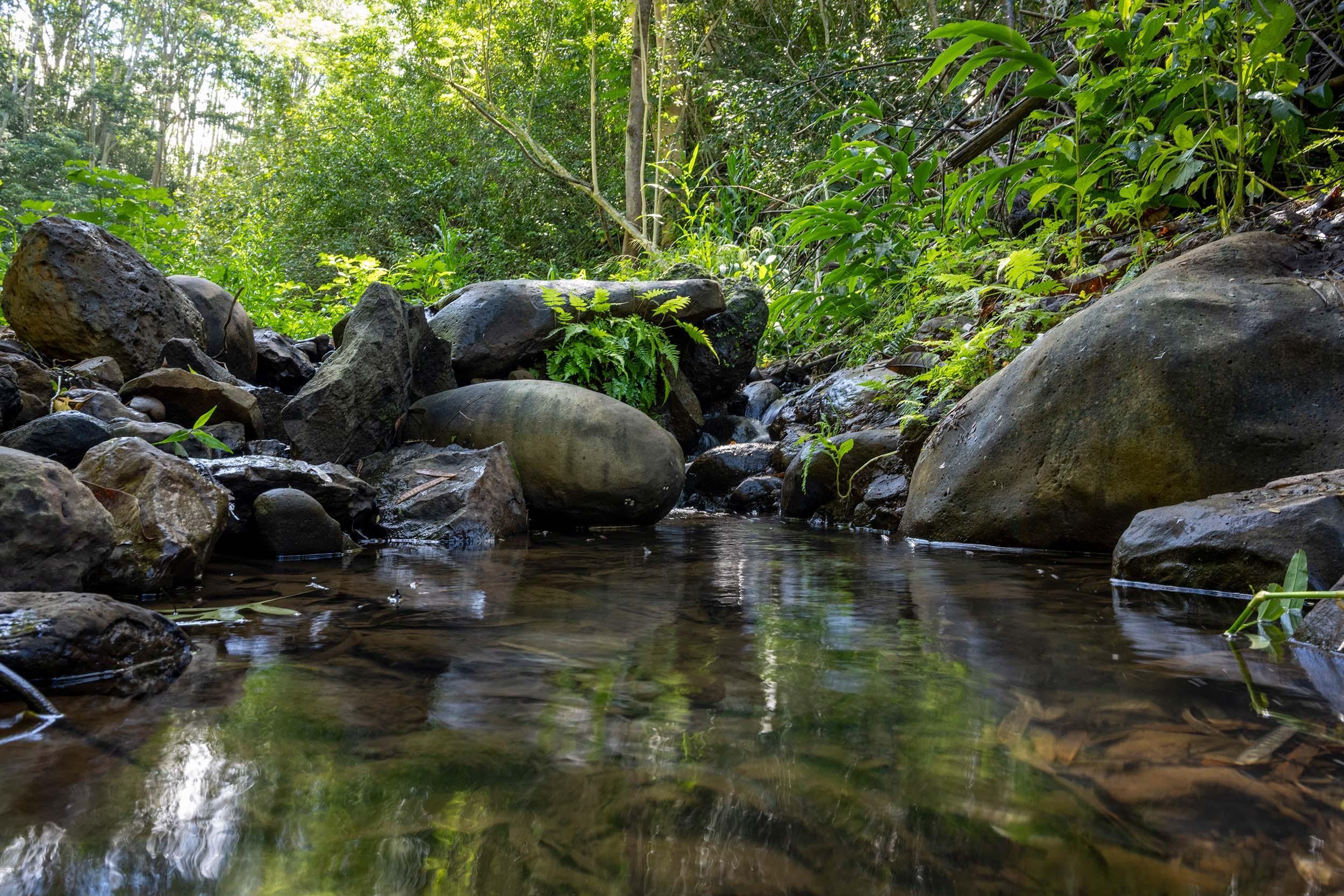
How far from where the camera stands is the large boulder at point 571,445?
5.28m

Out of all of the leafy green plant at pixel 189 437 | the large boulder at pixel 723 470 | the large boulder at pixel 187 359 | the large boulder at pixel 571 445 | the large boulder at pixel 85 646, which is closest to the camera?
the large boulder at pixel 85 646

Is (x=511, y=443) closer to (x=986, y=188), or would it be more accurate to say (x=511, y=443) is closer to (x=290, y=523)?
(x=290, y=523)

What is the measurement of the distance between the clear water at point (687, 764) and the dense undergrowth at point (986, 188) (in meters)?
3.05

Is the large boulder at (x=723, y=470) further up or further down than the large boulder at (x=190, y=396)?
further down

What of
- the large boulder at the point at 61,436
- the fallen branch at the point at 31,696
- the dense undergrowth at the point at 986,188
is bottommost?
the fallen branch at the point at 31,696

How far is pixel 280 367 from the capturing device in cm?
633

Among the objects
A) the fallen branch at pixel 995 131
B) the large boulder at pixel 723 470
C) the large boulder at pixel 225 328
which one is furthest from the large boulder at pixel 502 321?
the fallen branch at pixel 995 131

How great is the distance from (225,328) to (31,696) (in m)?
4.98

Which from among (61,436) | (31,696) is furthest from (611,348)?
(31,696)

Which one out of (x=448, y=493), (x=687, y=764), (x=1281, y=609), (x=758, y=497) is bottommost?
(x=687, y=764)

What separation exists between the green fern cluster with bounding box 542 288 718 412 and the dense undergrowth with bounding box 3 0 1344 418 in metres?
0.07

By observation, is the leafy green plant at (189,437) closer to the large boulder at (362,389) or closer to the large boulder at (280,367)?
the large boulder at (362,389)

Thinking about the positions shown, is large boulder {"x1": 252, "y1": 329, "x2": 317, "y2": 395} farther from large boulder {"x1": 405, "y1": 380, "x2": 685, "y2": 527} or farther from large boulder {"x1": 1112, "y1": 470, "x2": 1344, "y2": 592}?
large boulder {"x1": 1112, "y1": 470, "x2": 1344, "y2": 592}

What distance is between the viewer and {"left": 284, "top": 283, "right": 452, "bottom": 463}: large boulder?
4.82 metres
